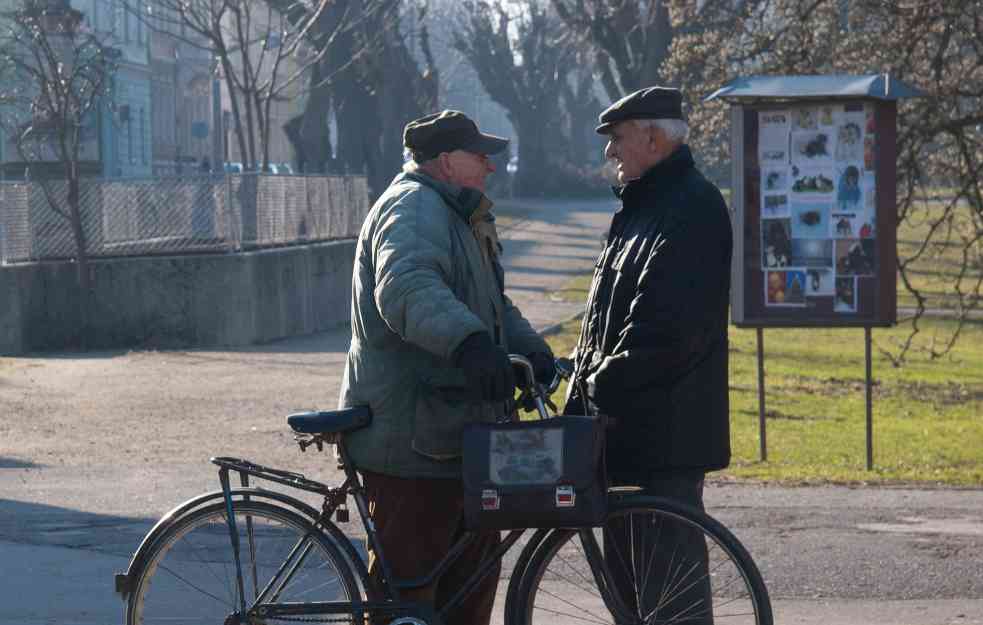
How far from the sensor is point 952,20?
11977mm

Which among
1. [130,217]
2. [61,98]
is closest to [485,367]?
[130,217]

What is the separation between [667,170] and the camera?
4.73m

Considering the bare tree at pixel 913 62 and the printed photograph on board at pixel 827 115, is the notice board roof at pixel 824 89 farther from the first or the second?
the bare tree at pixel 913 62

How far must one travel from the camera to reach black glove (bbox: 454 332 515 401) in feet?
14.0

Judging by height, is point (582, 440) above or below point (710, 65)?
below

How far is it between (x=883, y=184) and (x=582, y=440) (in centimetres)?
606

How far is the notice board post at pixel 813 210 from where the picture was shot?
999 centimetres

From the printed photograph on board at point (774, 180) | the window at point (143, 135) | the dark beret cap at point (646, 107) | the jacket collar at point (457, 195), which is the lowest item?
the jacket collar at point (457, 195)

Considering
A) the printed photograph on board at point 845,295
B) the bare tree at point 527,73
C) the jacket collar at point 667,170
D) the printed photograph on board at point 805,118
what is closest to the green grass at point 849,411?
the printed photograph on board at point 845,295

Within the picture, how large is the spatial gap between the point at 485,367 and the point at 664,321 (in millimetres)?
588

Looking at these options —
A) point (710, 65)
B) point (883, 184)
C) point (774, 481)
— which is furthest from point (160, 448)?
point (710, 65)

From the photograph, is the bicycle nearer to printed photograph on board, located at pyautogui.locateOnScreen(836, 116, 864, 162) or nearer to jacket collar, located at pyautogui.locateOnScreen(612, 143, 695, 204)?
jacket collar, located at pyautogui.locateOnScreen(612, 143, 695, 204)

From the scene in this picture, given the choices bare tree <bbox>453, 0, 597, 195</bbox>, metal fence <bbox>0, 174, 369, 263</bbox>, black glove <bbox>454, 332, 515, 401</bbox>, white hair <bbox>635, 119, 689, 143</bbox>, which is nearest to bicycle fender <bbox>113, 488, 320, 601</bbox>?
black glove <bbox>454, 332, 515, 401</bbox>

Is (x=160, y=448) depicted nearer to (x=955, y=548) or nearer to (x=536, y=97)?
(x=955, y=548)
